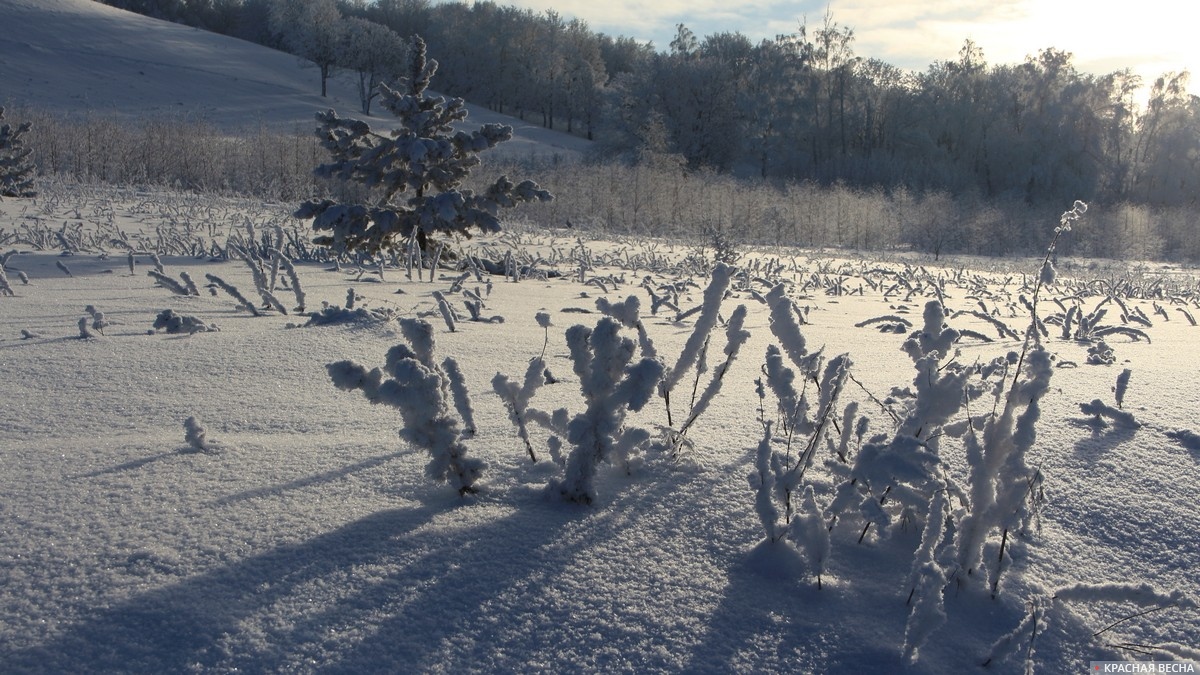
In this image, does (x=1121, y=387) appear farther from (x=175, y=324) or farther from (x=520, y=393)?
(x=175, y=324)

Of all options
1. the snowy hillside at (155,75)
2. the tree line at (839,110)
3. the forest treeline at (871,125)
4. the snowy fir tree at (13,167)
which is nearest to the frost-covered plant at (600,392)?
the snowy fir tree at (13,167)

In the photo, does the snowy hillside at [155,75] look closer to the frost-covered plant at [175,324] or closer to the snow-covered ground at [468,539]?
the frost-covered plant at [175,324]

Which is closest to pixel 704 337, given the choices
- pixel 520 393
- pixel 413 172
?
pixel 520 393

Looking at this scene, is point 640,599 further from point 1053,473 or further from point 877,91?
point 877,91

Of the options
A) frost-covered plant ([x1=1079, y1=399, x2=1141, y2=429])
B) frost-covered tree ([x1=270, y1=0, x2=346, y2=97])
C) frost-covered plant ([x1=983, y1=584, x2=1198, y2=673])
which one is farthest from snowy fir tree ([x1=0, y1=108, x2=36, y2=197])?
frost-covered tree ([x1=270, y1=0, x2=346, y2=97])

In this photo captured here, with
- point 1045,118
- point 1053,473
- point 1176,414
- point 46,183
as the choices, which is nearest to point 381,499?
point 1053,473

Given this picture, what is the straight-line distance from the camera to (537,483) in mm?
1297

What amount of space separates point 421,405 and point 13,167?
9042mm

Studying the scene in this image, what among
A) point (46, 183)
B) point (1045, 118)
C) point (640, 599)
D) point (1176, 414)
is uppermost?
point (1045, 118)

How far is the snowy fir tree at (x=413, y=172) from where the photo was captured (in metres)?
5.14

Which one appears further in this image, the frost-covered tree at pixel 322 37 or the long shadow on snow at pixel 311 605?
the frost-covered tree at pixel 322 37

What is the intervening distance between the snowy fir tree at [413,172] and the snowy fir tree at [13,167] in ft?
14.3

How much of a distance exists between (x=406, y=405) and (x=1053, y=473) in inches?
43.6

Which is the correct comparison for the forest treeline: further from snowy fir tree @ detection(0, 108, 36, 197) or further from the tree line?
snowy fir tree @ detection(0, 108, 36, 197)
